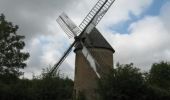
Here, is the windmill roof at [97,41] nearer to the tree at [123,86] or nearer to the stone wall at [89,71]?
the stone wall at [89,71]

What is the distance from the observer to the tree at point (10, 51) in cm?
3562

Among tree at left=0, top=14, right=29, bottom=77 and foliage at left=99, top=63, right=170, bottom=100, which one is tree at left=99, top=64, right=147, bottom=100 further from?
tree at left=0, top=14, right=29, bottom=77

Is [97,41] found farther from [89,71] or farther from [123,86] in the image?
[123,86]

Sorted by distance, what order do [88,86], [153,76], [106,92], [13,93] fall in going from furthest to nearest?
1. [153,76]
2. [88,86]
3. [13,93]
4. [106,92]

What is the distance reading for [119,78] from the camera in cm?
2897

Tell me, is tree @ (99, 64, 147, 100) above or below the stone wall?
below

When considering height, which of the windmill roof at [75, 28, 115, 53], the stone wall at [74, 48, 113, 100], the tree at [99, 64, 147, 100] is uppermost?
the windmill roof at [75, 28, 115, 53]

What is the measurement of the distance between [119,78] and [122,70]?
0.97 m

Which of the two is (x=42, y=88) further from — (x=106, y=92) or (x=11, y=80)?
(x=106, y=92)

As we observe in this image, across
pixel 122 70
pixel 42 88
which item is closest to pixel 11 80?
pixel 42 88

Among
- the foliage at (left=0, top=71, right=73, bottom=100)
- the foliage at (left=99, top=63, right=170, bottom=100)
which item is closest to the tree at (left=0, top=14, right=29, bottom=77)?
the foliage at (left=0, top=71, right=73, bottom=100)

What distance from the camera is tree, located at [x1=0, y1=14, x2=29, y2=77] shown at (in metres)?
35.6

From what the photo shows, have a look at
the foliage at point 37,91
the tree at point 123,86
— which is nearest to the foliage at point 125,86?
the tree at point 123,86

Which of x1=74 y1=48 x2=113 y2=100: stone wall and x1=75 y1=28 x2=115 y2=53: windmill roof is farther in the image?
x1=75 y1=28 x2=115 y2=53: windmill roof
